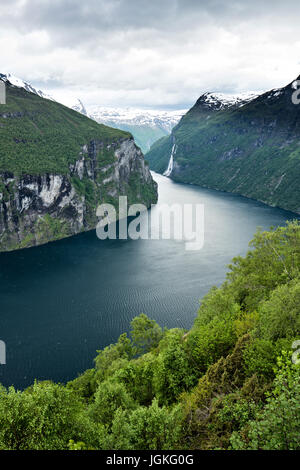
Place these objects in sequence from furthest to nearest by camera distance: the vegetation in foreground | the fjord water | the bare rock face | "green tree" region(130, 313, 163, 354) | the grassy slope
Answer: the grassy slope → the bare rock face → the fjord water → "green tree" region(130, 313, 163, 354) → the vegetation in foreground

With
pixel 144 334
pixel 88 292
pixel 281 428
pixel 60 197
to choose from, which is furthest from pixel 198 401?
pixel 60 197

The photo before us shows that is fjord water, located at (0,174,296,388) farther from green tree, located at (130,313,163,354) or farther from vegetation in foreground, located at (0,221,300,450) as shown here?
vegetation in foreground, located at (0,221,300,450)

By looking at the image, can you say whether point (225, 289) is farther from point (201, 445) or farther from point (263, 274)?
point (201, 445)

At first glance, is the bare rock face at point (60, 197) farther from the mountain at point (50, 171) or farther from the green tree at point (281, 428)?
the green tree at point (281, 428)

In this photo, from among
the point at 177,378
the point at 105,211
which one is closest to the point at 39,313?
the point at 177,378

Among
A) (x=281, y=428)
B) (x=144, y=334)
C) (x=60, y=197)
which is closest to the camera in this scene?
(x=281, y=428)

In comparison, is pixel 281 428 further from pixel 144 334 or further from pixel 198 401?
pixel 144 334

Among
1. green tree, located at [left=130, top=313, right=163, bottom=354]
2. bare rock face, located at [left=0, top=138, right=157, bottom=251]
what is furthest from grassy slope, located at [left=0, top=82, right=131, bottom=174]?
green tree, located at [left=130, top=313, right=163, bottom=354]
